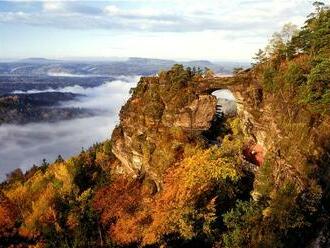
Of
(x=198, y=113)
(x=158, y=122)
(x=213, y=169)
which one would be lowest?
(x=213, y=169)

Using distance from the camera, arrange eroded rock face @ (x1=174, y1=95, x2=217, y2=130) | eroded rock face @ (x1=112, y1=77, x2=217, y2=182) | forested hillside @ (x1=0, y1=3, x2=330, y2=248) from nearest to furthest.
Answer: forested hillside @ (x1=0, y1=3, x2=330, y2=248)
eroded rock face @ (x1=112, y1=77, x2=217, y2=182)
eroded rock face @ (x1=174, y1=95, x2=217, y2=130)

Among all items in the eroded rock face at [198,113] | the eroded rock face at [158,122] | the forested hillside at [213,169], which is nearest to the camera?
the forested hillside at [213,169]

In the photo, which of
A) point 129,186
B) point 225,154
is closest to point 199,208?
point 225,154

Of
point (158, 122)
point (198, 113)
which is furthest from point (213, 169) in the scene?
point (158, 122)

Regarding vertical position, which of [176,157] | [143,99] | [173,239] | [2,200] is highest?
[143,99]

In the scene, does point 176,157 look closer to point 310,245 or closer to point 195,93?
point 195,93

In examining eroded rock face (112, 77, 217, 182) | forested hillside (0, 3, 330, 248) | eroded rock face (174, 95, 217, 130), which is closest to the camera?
forested hillside (0, 3, 330, 248)

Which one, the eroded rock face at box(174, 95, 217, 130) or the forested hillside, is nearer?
the forested hillside

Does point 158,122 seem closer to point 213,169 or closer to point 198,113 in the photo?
point 198,113
